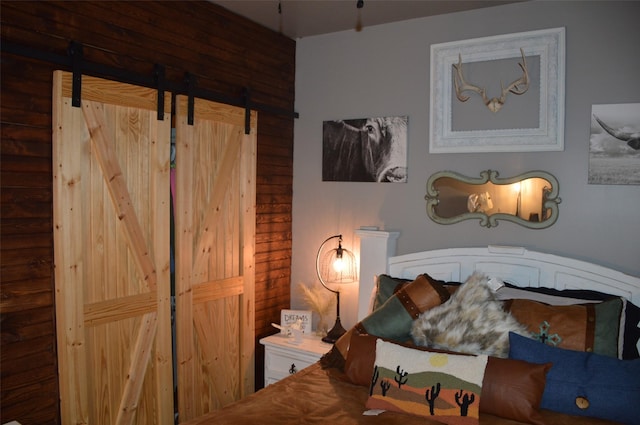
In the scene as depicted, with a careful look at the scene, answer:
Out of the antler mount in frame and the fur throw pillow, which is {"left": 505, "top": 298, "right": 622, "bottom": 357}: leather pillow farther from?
the antler mount in frame

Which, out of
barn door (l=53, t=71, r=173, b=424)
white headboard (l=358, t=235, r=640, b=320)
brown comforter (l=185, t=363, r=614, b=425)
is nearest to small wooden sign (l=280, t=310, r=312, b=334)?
white headboard (l=358, t=235, r=640, b=320)

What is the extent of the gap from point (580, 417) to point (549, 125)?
1.56m

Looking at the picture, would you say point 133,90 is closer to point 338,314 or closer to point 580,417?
point 338,314

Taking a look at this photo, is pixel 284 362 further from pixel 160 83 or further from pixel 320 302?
pixel 160 83

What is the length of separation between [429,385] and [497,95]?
178 cm

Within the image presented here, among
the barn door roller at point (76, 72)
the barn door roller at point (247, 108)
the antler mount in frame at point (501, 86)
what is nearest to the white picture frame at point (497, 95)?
the antler mount in frame at point (501, 86)

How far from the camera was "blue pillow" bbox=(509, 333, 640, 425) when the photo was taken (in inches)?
79.6

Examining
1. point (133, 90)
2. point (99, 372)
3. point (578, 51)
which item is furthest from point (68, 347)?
point (578, 51)

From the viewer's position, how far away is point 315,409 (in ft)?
7.18

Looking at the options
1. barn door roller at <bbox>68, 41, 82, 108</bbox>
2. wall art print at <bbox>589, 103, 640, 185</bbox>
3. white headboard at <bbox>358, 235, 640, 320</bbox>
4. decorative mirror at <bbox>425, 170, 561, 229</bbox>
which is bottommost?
white headboard at <bbox>358, 235, 640, 320</bbox>

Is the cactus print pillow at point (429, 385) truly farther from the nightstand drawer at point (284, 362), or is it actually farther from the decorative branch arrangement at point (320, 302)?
the decorative branch arrangement at point (320, 302)

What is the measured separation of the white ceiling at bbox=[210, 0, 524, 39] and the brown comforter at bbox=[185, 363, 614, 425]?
6.90 feet

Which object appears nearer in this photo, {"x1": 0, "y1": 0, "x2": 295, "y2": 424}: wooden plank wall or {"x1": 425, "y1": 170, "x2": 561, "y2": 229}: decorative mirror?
{"x1": 0, "y1": 0, "x2": 295, "y2": 424}: wooden plank wall

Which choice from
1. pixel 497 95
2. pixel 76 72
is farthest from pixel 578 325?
pixel 76 72
